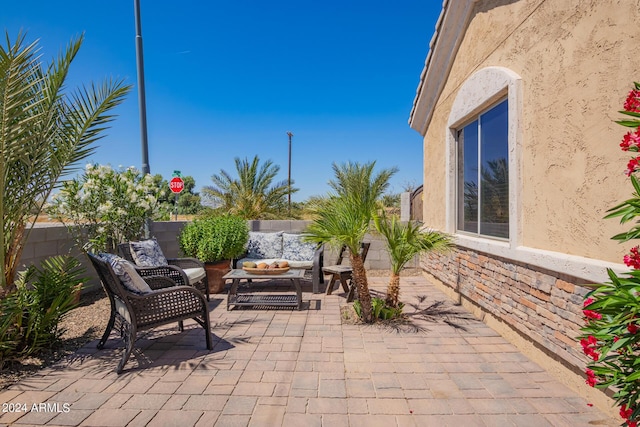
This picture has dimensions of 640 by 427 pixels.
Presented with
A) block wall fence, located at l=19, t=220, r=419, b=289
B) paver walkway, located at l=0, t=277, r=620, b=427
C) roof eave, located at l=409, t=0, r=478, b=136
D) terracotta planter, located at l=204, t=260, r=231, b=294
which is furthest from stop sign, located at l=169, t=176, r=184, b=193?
paver walkway, located at l=0, t=277, r=620, b=427

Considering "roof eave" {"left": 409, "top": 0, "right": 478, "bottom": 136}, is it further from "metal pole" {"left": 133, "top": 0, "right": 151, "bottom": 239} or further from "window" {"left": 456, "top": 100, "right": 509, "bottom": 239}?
"metal pole" {"left": 133, "top": 0, "right": 151, "bottom": 239}

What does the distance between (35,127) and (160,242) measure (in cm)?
459

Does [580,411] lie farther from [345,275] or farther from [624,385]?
[345,275]

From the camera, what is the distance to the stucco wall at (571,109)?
251 cm

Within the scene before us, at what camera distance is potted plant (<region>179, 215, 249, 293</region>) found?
641 cm

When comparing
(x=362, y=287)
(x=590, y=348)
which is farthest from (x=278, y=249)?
(x=590, y=348)

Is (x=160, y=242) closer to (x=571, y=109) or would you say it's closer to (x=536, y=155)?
(x=536, y=155)

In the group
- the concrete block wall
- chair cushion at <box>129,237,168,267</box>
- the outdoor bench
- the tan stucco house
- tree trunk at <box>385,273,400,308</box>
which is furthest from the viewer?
the outdoor bench

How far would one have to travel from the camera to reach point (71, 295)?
3766mm

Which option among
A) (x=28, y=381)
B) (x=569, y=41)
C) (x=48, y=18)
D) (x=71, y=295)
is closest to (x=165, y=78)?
(x=48, y=18)

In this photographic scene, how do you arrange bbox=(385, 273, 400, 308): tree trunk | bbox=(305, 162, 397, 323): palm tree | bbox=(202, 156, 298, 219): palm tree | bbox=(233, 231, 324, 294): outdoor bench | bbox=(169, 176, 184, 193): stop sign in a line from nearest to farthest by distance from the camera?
bbox=(305, 162, 397, 323): palm tree < bbox=(385, 273, 400, 308): tree trunk < bbox=(233, 231, 324, 294): outdoor bench < bbox=(202, 156, 298, 219): palm tree < bbox=(169, 176, 184, 193): stop sign

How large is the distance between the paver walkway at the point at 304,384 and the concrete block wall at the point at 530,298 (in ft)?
1.04

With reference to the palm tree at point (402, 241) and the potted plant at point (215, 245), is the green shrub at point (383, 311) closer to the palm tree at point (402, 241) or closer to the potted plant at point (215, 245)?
the palm tree at point (402, 241)

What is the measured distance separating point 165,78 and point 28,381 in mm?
8743
